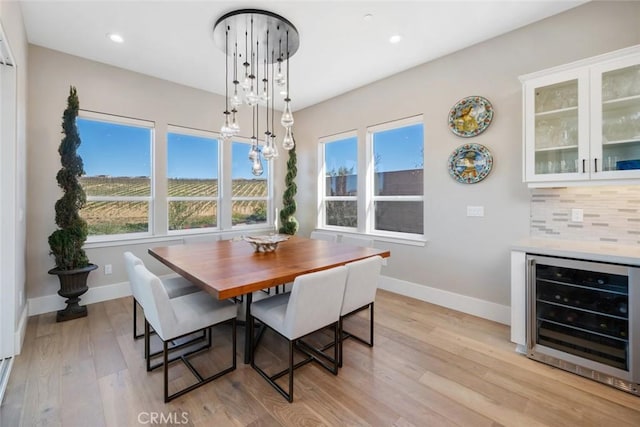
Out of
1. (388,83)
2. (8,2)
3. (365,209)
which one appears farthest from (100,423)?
(388,83)

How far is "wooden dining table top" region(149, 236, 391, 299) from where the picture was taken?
1693mm

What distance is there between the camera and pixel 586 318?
6.83 ft

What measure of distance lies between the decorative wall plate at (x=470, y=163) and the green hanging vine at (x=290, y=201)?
9.03 ft

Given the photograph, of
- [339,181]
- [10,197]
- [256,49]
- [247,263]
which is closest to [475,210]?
[339,181]

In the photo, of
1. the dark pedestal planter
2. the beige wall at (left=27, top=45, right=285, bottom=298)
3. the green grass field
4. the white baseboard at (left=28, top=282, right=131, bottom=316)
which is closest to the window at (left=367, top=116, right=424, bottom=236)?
the green grass field

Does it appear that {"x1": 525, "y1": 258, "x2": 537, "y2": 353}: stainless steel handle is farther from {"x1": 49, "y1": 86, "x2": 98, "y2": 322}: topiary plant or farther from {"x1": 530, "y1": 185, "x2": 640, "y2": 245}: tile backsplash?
{"x1": 49, "y1": 86, "x2": 98, "y2": 322}: topiary plant

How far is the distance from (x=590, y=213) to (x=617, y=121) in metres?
0.77

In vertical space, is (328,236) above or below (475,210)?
below

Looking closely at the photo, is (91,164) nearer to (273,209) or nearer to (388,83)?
(273,209)

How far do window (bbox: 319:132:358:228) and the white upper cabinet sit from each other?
7.82ft

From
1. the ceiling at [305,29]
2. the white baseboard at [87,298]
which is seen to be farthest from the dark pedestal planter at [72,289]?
the ceiling at [305,29]

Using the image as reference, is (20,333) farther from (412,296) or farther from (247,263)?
(412,296)

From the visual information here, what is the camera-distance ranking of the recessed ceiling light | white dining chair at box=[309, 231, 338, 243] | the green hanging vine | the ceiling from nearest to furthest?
the ceiling
the recessed ceiling light
white dining chair at box=[309, 231, 338, 243]
the green hanging vine

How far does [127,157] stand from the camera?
3689 millimetres
